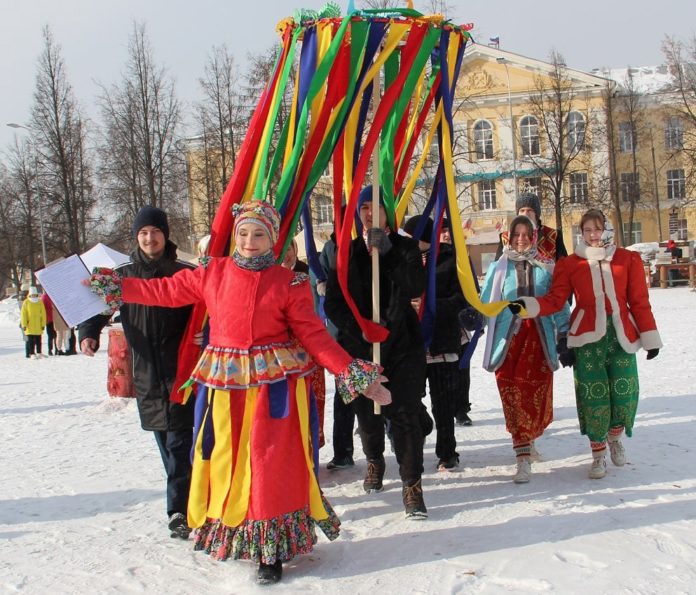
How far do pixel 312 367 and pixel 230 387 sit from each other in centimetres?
43

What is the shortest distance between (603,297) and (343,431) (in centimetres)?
200

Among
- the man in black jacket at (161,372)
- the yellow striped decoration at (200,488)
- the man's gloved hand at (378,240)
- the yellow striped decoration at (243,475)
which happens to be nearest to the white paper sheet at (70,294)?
the man in black jacket at (161,372)

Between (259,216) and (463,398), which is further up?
(259,216)

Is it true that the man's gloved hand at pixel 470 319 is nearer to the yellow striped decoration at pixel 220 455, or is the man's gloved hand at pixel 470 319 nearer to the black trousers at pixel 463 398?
the black trousers at pixel 463 398

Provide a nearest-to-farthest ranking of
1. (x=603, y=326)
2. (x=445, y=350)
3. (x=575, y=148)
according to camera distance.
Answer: (x=603, y=326), (x=445, y=350), (x=575, y=148)

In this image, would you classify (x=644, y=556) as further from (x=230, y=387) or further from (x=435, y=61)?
(x=435, y=61)

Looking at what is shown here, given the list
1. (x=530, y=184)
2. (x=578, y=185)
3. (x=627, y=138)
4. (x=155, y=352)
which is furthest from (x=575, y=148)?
(x=155, y=352)

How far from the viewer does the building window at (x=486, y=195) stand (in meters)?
39.6

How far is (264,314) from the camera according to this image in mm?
3373

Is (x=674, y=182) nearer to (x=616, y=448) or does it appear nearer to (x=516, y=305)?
(x=616, y=448)

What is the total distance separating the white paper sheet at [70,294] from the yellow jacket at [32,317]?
13.1m

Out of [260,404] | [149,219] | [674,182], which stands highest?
[674,182]

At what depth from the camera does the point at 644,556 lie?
3.30 metres

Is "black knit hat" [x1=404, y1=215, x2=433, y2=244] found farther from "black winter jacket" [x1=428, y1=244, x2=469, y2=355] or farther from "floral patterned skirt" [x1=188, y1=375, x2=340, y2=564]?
"floral patterned skirt" [x1=188, y1=375, x2=340, y2=564]
